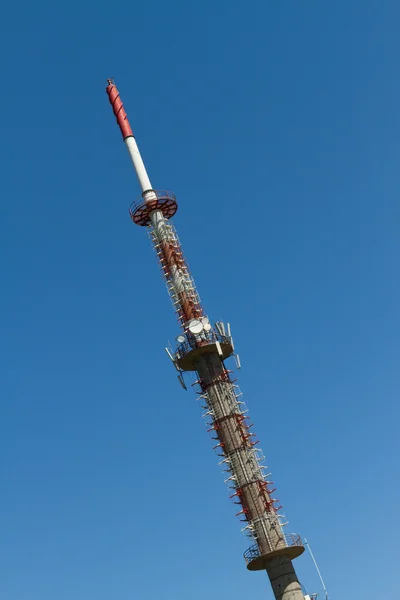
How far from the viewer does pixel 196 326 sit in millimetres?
90500

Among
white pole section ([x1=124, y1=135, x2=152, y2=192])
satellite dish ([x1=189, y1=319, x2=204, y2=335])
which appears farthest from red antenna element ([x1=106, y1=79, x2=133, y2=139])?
satellite dish ([x1=189, y1=319, x2=204, y2=335])

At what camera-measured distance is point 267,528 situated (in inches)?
3103

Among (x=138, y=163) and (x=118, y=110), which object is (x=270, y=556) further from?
(x=118, y=110)

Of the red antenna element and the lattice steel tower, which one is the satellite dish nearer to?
the lattice steel tower

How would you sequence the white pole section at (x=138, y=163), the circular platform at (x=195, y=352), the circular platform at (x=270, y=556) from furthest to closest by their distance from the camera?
the white pole section at (x=138, y=163), the circular platform at (x=195, y=352), the circular platform at (x=270, y=556)

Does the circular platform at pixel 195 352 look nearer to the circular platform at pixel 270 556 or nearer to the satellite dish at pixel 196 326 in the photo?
the satellite dish at pixel 196 326

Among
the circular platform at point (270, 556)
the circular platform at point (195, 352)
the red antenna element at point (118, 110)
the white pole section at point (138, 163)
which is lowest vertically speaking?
the circular platform at point (270, 556)

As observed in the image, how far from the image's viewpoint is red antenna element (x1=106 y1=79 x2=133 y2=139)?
358 ft

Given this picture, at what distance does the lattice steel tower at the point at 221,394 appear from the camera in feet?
257

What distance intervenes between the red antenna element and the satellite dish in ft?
115

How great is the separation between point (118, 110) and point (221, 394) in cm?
5056

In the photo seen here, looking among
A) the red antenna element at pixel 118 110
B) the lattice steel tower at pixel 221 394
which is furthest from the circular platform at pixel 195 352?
the red antenna element at pixel 118 110

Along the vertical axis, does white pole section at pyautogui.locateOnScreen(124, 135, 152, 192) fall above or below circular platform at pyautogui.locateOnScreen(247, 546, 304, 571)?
above

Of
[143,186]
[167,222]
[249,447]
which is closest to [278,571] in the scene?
[249,447]
